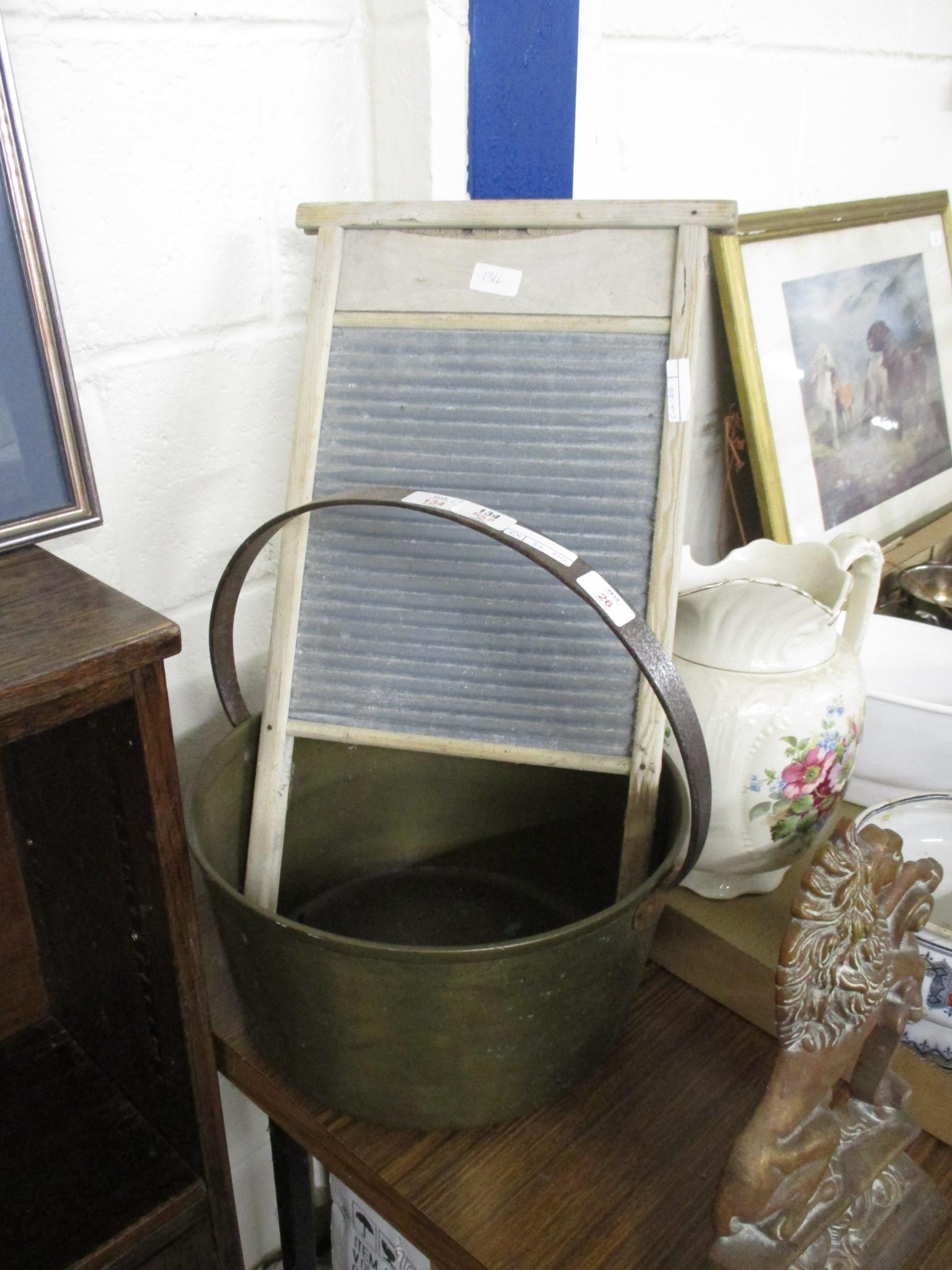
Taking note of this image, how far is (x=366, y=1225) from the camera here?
3.95ft

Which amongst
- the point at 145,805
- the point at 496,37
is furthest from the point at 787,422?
the point at 145,805

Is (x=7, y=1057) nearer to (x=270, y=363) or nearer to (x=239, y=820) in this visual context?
(x=239, y=820)

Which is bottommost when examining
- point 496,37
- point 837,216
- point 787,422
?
point 787,422

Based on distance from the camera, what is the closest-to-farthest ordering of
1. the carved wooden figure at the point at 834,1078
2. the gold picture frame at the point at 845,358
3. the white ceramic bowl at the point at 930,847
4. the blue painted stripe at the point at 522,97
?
the carved wooden figure at the point at 834,1078 → the white ceramic bowl at the point at 930,847 → the blue painted stripe at the point at 522,97 → the gold picture frame at the point at 845,358

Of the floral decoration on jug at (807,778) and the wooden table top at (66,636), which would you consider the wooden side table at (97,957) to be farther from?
the floral decoration on jug at (807,778)

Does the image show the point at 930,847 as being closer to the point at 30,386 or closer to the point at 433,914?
the point at 433,914

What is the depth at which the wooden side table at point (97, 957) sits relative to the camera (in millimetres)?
692

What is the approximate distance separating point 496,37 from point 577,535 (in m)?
0.55

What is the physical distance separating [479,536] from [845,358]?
37.6 inches

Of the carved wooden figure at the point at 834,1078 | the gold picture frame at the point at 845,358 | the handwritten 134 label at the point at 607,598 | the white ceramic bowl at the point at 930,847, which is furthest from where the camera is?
the gold picture frame at the point at 845,358

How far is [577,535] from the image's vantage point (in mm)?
879

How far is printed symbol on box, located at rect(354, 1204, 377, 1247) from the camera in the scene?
1189 millimetres

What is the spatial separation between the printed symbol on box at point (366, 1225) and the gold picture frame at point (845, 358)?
3.38ft

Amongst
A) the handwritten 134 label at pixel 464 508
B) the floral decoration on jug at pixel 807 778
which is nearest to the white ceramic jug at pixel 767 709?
the floral decoration on jug at pixel 807 778
